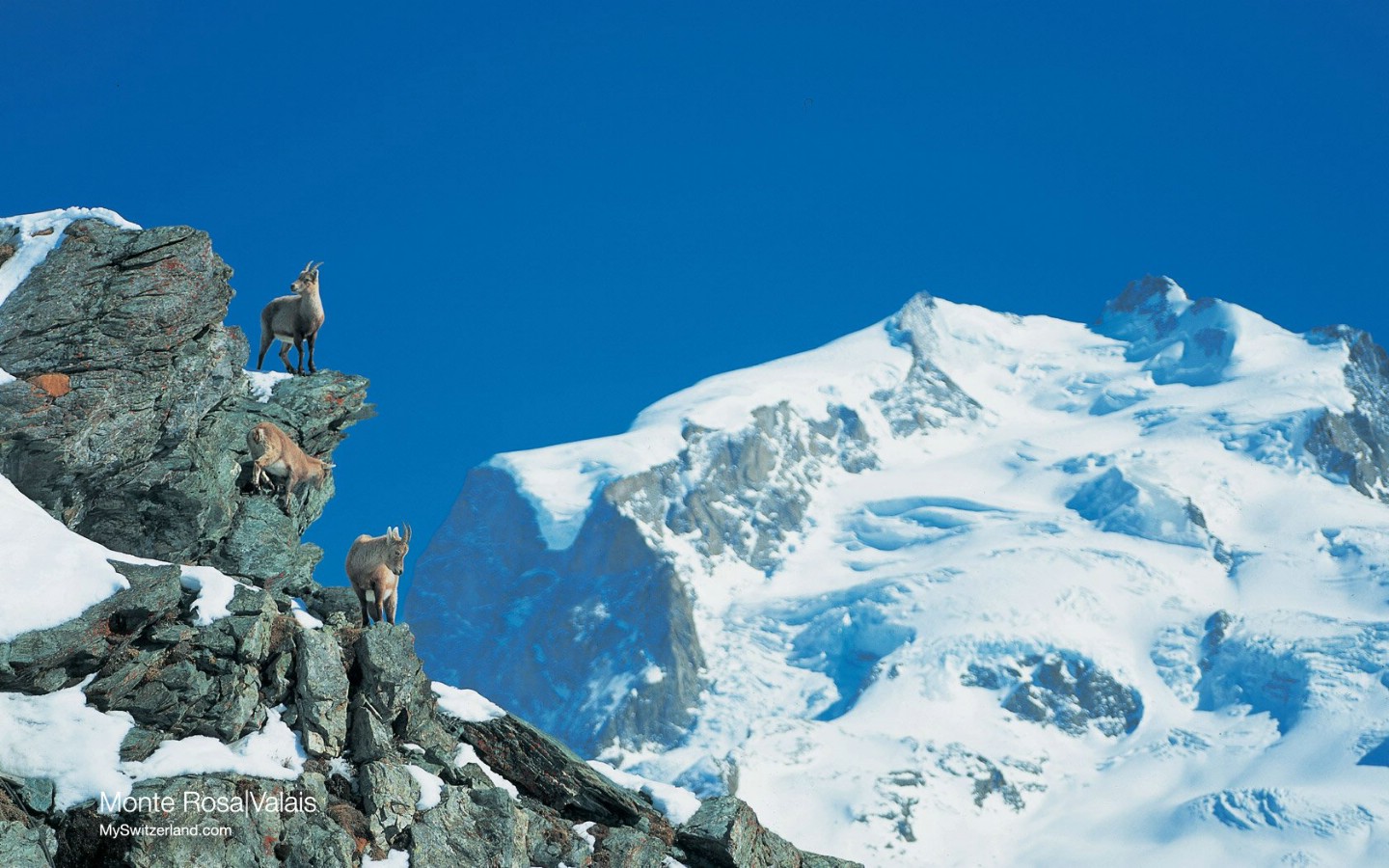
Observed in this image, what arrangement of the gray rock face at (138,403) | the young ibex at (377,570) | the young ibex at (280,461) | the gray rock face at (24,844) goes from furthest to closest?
the young ibex at (280,461) < the young ibex at (377,570) < the gray rock face at (138,403) < the gray rock face at (24,844)

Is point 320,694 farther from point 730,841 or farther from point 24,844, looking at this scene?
point 730,841

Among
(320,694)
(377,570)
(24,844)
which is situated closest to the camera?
(24,844)

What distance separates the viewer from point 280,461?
1483 inches

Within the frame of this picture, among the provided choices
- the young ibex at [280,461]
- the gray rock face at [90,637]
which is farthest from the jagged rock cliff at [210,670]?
the young ibex at [280,461]

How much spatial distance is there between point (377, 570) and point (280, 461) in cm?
421

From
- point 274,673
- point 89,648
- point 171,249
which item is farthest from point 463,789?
point 171,249

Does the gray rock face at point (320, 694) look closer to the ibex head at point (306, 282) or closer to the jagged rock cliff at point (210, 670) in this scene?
the jagged rock cliff at point (210, 670)

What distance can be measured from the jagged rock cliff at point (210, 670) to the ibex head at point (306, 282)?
268 centimetres

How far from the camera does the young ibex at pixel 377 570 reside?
3559cm

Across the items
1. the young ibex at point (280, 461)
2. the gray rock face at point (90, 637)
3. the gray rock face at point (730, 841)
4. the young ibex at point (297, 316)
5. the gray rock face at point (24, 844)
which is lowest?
the gray rock face at point (24, 844)

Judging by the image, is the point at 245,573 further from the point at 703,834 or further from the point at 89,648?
the point at 703,834

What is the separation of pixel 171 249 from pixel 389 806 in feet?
47.9

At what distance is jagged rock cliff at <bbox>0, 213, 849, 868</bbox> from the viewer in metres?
27.1

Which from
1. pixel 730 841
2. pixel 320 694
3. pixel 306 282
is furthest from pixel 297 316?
pixel 730 841
